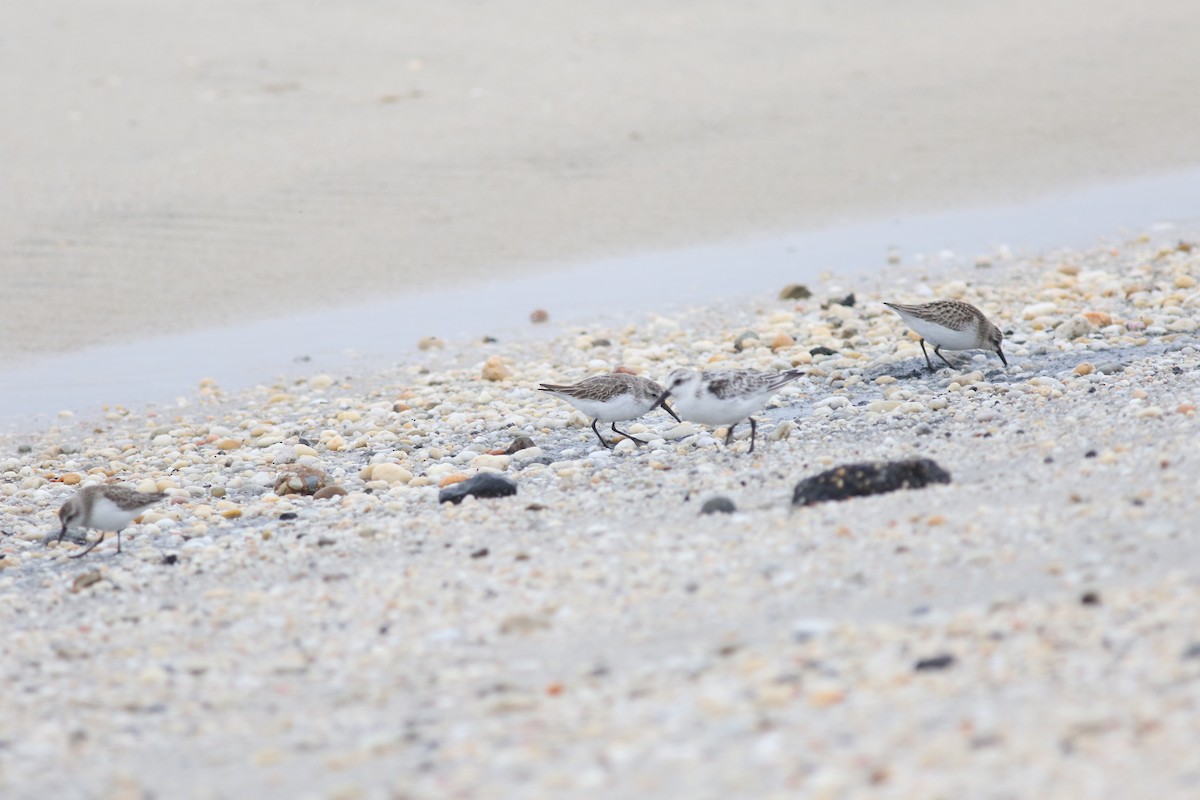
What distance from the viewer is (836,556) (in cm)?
607

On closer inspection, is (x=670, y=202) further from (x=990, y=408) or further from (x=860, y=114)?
(x=990, y=408)

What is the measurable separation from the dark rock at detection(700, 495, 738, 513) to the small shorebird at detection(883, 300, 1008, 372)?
9.63ft

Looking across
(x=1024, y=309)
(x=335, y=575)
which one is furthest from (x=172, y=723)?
(x=1024, y=309)

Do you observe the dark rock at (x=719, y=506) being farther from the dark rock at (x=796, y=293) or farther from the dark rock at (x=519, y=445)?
the dark rock at (x=796, y=293)

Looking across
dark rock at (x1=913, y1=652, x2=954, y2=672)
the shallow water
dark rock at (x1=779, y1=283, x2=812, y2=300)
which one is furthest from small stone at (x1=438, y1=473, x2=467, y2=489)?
dark rock at (x1=779, y1=283, x2=812, y2=300)

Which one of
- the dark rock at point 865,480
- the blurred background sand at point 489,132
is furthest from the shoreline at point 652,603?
the blurred background sand at point 489,132

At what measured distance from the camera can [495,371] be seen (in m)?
10.9

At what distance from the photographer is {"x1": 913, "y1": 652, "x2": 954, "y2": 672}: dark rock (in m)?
4.87

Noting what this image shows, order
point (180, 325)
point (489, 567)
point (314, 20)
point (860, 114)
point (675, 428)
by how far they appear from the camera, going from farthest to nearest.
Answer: point (314, 20)
point (860, 114)
point (180, 325)
point (675, 428)
point (489, 567)

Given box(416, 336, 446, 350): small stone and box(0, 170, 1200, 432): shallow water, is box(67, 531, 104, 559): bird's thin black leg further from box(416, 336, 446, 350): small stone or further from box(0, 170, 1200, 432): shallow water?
box(416, 336, 446, 350): small stone

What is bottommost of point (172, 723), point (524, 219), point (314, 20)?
point (172, 723)

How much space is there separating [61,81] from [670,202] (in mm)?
8331

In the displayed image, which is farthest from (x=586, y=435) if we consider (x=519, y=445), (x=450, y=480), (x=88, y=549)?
(x=88, y=549)

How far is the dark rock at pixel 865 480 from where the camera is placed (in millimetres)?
6895
